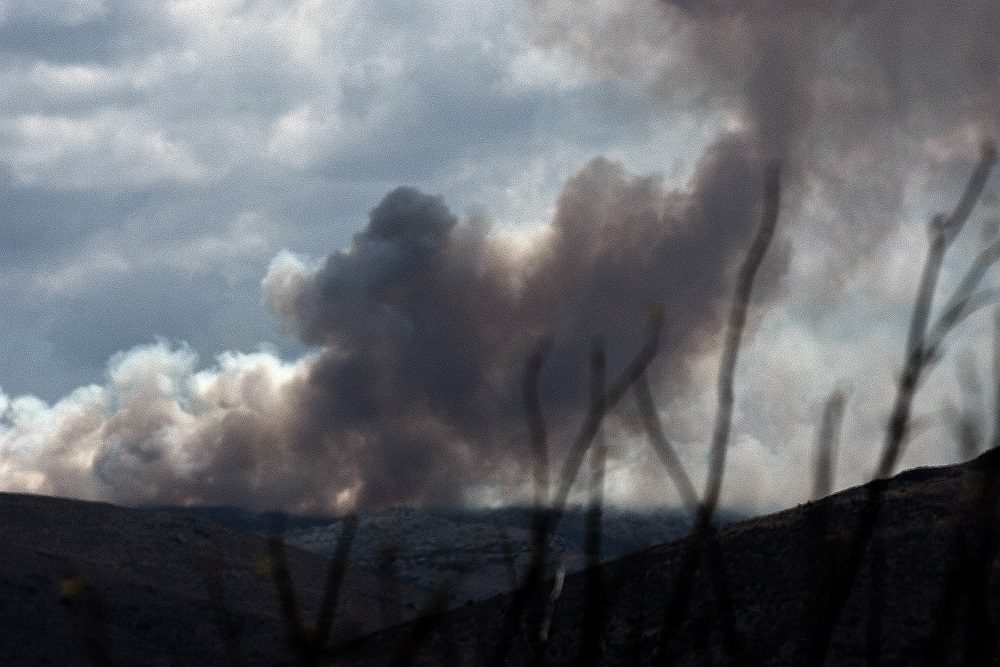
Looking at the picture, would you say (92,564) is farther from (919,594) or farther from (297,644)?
(297,644)

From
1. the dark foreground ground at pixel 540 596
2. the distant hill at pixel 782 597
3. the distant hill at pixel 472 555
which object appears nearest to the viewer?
the distant hill at pixel 472 555

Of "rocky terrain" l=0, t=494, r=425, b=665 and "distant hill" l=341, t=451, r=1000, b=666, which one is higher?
"rocky terrain" l=0, t=494, r=425, b=665

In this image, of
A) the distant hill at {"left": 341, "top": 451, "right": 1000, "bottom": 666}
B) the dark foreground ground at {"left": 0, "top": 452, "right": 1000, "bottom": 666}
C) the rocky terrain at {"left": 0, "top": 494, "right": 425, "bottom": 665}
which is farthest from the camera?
the rocky terrain at {"left": 0, "top": 494, "right": 425, "bottom": 665}

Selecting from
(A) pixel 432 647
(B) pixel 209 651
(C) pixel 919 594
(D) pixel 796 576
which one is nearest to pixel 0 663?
(B) pixel 209 651

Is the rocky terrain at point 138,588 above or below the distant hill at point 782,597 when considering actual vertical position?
above

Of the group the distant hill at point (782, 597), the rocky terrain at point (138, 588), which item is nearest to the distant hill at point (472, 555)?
the distant hill at point (782, 597)

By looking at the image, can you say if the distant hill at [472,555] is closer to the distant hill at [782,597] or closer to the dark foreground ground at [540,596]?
the dark foreground ground at [540,596]

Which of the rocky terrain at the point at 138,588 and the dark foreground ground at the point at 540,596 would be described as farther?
the rocky terrain at the point at 138,588

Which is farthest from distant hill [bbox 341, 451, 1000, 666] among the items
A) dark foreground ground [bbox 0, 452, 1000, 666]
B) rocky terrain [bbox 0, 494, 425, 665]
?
rocky terrain [bbox 0, 494, 425, 665]

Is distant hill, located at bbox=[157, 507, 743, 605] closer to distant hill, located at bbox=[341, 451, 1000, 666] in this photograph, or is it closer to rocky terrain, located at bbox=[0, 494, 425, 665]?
distant hill, located at bbox=[341, 451, 1000, 666]

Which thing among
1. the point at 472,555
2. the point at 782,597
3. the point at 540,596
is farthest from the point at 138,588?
the point at 472,555

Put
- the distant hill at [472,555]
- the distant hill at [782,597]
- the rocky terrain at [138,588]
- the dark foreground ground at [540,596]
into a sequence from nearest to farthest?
the distant hill at [472,555] < the dark foreground ground at [540,596] < the distant hill at [782,597] < the rocky terrain at [138,588]

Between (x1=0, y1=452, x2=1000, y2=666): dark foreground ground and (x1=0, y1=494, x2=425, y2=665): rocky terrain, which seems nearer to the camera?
(x1=0, y1=452, x2=1000, y2=666): dark foreground ground

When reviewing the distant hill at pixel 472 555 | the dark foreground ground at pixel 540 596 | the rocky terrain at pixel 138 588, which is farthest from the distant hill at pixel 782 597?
the rocky terrain at pixel 138 588
